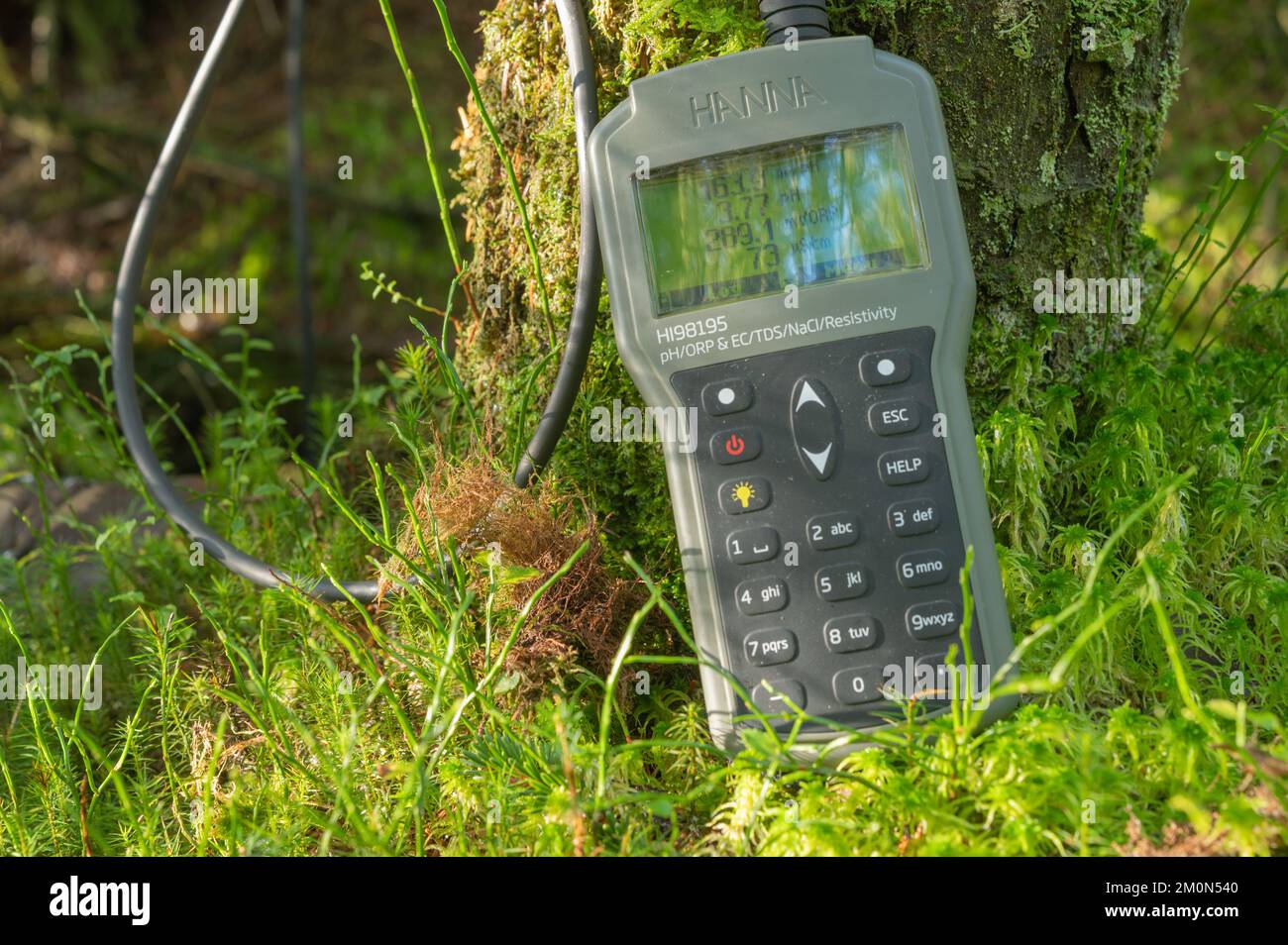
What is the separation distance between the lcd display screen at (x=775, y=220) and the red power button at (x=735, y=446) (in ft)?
0.48

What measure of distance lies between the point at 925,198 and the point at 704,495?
1.30 feet

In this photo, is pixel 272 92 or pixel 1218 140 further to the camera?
pixel 272 92

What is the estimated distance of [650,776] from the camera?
1.22 metres

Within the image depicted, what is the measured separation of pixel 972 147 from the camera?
1.37 metres
